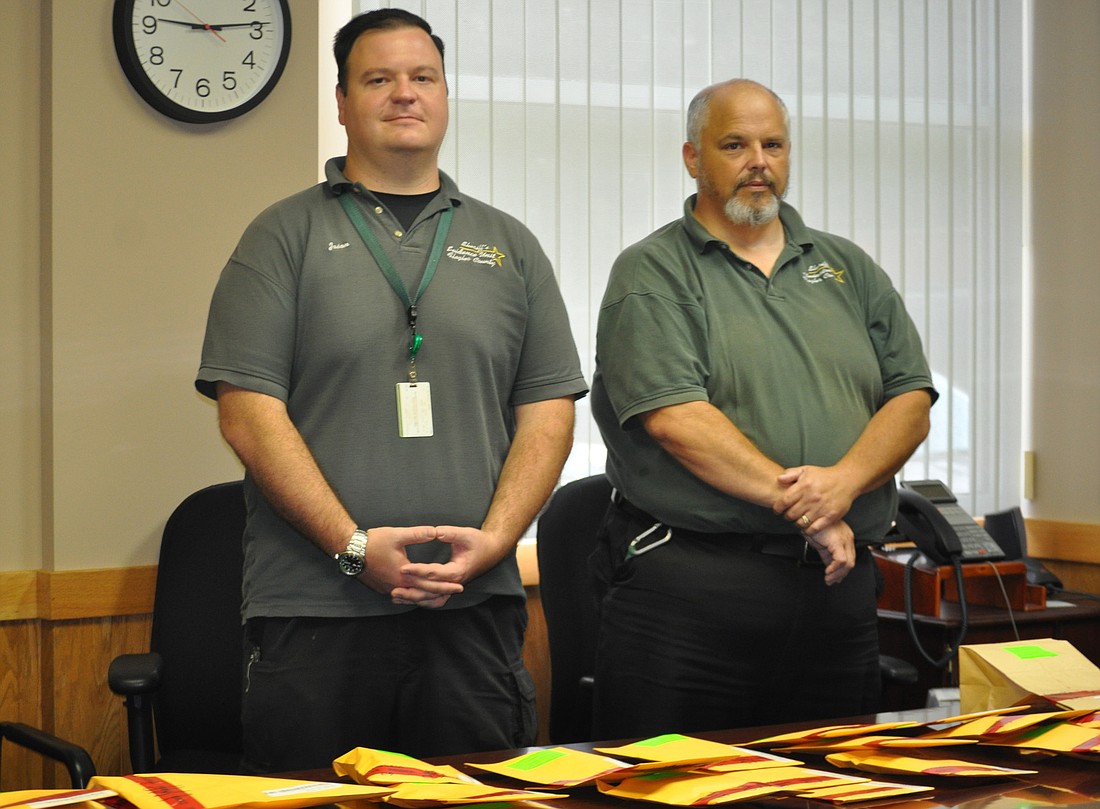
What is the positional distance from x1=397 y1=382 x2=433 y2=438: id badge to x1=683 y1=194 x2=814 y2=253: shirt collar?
27.1 inches

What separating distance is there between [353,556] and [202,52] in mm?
1521

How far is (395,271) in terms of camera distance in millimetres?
2043

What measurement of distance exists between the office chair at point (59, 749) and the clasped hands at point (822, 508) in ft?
4.08

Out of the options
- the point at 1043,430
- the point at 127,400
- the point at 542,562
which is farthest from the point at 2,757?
the point at 1043,430

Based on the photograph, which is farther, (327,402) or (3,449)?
(3,449)

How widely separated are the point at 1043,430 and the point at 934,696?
2270 millimetres

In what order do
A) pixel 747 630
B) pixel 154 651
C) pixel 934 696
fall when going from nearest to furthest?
pixel 934 696 → pixel 747 630 → pixel 154 651

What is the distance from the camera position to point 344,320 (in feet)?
6.57

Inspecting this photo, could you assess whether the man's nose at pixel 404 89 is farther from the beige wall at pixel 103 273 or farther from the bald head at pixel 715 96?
the beige wall at pixel 103 273

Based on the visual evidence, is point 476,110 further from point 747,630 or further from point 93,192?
point 747,630

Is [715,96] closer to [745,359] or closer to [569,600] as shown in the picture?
[745,359]

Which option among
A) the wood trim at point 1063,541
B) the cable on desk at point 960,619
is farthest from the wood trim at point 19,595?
the wood trim at point 1063,541

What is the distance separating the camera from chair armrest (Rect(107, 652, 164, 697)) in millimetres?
2240

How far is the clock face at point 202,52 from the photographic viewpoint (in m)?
2.76
